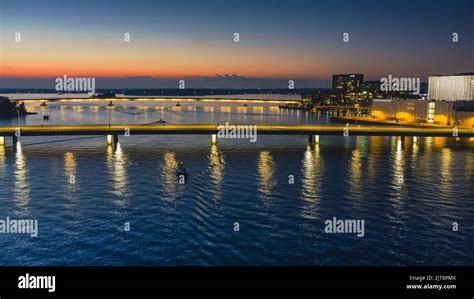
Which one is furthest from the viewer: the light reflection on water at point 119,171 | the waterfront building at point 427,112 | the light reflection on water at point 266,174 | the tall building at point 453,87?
the tall building at point 453,87

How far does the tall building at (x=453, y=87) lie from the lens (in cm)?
15300

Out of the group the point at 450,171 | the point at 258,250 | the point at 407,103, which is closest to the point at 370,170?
the point at 450,171

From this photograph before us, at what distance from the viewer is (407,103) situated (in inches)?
5856

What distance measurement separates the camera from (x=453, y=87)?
160 metres

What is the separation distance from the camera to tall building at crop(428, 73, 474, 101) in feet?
502

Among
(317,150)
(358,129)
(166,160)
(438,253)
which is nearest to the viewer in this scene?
(438,253)

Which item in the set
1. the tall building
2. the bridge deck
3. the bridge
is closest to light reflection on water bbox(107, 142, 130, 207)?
the bridge

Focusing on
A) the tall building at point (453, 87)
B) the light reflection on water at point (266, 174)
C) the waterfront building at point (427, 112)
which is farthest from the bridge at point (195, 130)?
the tall building at point (453, 87)

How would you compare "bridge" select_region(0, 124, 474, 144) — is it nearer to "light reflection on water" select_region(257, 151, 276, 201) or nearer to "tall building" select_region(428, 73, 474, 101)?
"light reflection on water" select_region(257, 151, 276, 201)

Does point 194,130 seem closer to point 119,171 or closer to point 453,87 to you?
point 119,171

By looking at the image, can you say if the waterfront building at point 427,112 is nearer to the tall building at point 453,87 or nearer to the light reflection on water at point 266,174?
the tall building at point 453,87

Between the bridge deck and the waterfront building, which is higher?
the waterfront building
